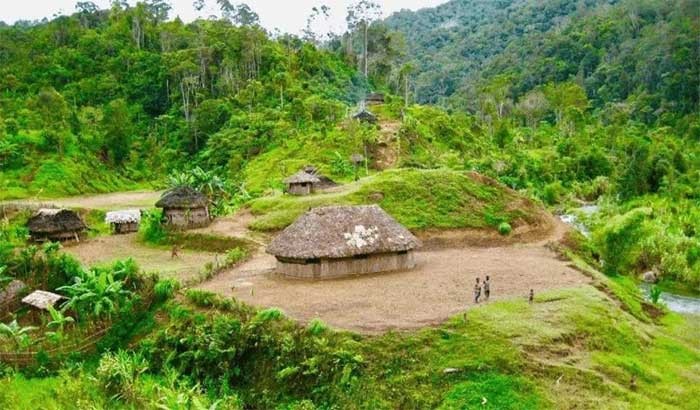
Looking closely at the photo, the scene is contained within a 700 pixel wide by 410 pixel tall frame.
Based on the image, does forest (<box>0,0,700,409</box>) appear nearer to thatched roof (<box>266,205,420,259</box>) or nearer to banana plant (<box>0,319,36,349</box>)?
banana plant (<box>0,319,36,349</box>)

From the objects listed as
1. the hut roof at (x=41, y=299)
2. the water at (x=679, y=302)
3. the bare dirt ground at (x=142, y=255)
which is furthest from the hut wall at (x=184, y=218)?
the water at (x=679, y=302)

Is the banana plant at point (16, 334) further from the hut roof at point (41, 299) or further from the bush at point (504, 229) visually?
the bush at point (504, 229)

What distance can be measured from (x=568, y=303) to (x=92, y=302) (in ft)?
55.8

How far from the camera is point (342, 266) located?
29.1 metres

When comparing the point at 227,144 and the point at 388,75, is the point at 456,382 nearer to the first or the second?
the point at 227,144

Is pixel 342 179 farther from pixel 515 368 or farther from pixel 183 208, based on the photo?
pixel 515 368

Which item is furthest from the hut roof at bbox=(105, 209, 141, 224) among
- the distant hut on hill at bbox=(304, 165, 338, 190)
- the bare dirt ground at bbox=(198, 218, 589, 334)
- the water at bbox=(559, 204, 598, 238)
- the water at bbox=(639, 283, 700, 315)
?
the water at bbox=(639, 283, 700, 315)

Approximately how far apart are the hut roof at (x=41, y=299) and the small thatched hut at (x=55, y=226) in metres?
9.26

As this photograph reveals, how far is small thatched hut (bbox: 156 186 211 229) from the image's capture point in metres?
37.9

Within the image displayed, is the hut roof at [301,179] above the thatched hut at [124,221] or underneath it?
above

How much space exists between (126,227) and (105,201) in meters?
11.5

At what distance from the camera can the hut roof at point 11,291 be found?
92.6 ft

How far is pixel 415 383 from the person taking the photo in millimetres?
20188

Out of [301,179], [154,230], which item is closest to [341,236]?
[154,230]
